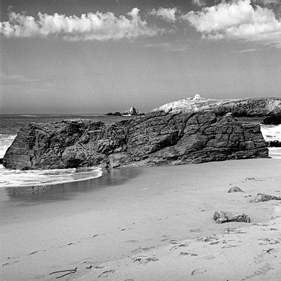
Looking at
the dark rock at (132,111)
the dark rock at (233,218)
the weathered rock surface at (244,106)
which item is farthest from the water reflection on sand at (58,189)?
the dark rock at (132,111)

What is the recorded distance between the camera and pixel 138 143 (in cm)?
1305

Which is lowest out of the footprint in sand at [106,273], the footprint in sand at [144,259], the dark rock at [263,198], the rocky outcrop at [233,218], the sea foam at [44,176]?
the sea foam at [44,176]

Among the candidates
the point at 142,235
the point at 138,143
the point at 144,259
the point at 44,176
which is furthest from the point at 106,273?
the point at 138,143

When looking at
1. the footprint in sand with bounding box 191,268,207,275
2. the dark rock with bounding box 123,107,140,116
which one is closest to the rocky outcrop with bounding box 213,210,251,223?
the footprint in sand with bounding box 191,268,207,275

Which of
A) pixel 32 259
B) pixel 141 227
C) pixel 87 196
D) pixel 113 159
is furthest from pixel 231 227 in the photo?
pixel 113 159

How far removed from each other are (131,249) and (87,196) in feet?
12.2

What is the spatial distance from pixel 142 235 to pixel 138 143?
8.79 m

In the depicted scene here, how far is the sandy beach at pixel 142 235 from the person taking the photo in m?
3.23

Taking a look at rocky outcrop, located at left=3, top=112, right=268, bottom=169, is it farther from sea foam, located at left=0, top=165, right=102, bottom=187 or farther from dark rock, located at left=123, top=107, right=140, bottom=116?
dark rock, located at left=123, top=107, right=140, bottom=116

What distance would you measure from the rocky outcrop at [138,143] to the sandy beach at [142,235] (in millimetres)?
4440

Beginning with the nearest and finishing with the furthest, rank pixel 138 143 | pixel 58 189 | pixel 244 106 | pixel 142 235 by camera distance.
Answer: pixel 142 235 → pixel 58 189 → pixel 138 143 → pixel 244 106

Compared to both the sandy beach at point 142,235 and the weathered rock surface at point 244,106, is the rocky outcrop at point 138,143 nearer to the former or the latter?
the sandy beach at point 142,235

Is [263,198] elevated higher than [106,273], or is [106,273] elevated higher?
[106,273]

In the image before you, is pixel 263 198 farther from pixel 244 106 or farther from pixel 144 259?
pixel 244 106
